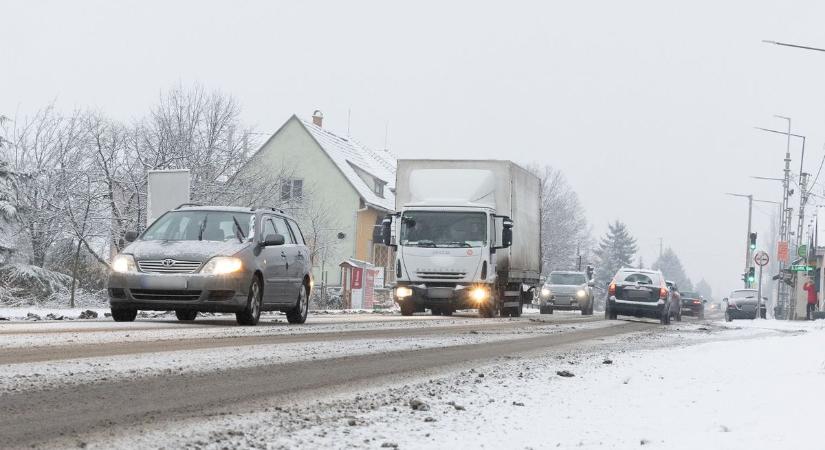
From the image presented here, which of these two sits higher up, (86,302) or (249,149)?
(249,149)

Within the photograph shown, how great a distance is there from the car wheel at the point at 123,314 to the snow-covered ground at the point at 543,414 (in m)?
6.87

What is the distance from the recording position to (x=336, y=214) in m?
Result: 60.5

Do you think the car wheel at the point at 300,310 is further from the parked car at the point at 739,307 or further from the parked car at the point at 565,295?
the parked car at the point at 739,307

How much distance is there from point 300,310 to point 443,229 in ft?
30.3

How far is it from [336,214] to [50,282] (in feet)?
115

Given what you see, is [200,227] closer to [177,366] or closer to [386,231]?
[177,366]

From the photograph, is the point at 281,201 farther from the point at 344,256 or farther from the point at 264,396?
the point at 264,396

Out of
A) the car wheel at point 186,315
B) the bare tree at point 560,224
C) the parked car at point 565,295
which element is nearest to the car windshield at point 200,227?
the car wheel at point 186,315

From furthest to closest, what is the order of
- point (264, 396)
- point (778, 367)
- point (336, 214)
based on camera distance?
point (336, 214), point (778, 367), point (264, 396)

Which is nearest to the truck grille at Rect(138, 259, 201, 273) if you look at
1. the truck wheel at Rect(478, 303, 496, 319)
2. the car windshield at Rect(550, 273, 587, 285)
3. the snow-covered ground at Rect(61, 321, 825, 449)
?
the snow-covered ground at Rect(61, 321, 825, 449)

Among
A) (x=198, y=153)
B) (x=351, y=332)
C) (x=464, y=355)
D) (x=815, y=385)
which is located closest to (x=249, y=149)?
(x=198, y=153)

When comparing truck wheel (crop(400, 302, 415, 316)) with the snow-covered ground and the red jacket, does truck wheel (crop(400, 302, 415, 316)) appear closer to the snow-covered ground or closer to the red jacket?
the snow-covered ground

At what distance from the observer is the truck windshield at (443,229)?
26.5 meters

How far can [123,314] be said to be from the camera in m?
16.0
